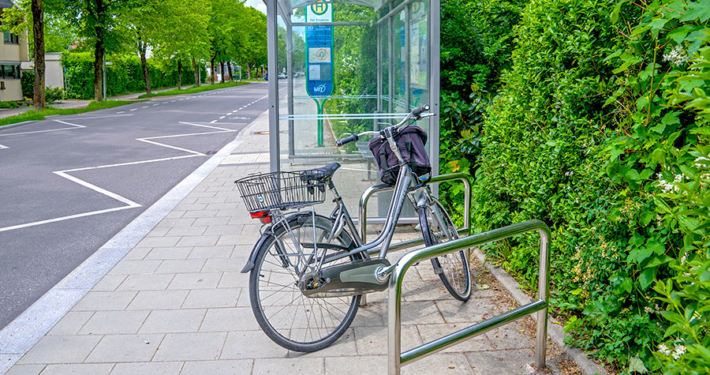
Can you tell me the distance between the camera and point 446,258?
463 cm

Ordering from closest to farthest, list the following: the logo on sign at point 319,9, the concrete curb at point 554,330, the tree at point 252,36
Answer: the concrete curb at point 554,330 → the logo on sign at point 319,9 → the tree at point 252,36

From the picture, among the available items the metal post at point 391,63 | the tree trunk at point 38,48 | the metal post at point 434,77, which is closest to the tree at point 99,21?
the tree trunk at point 38,48

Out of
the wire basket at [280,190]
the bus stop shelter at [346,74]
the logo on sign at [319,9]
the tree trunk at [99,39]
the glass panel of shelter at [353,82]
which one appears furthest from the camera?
the tree trunk at [99,39]

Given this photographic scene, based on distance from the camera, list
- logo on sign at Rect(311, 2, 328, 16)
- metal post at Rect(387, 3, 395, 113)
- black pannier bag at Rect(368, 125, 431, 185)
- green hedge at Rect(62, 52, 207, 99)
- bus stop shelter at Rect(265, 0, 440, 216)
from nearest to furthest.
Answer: black pannier bag at Rect(368, 125, 431, 185) → bus stop shelter at Rect(265, 0, 440, 216) → metal post at Rect(387, 3, 395, 113) → logo on sign at Rect(311, 2, 328, 16) → green hedge at Rect(62, 52, 207, 99)

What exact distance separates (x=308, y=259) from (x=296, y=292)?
0.42 m

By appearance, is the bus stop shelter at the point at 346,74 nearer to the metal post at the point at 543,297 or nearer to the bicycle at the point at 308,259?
the bicycle at the point at 308,259

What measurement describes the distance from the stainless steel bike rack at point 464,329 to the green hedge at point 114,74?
3681cm

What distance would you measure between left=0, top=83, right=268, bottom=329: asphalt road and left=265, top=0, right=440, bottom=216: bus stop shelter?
7.65 feet

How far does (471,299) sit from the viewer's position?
183 inches

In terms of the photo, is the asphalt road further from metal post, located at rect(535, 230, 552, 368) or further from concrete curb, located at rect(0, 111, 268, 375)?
metal post, located at rect(535, 230, 552, 368)

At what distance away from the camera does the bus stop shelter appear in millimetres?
6430

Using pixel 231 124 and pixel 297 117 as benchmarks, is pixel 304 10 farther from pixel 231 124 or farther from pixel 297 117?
pixel 231 124

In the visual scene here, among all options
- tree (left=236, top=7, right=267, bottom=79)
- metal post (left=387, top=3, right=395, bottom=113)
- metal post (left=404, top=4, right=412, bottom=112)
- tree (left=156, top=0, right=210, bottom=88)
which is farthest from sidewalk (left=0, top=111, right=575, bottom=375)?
tree (left=236, top=7, right=267, bottom=79)

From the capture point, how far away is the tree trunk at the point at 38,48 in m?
24.8
